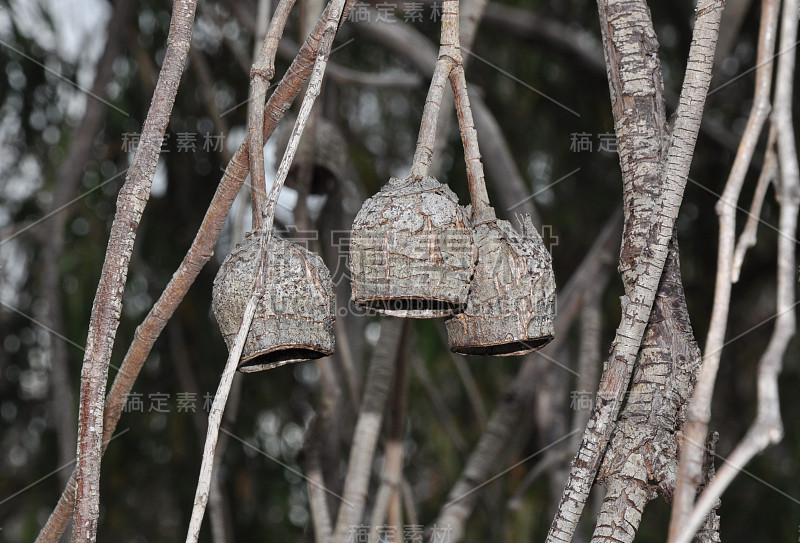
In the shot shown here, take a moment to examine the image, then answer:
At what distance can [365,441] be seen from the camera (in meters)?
1.51

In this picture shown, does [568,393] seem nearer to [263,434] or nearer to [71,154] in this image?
[263,434]

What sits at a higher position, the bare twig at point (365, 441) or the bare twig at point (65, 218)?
the bare twig at point (65, 218)

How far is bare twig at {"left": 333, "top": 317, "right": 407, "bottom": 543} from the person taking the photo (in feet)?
4.87

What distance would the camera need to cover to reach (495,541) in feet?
7.67

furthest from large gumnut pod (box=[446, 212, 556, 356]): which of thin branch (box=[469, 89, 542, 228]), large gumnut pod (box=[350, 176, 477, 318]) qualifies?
thin branch (box=[469, 89, 542, 228])

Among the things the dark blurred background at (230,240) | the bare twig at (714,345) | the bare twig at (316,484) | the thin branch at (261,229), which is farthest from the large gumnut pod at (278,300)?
the dark blurred background at (230,240)

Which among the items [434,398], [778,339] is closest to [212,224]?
[778,339]

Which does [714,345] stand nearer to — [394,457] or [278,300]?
[278,300]

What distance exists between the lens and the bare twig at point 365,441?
148cm

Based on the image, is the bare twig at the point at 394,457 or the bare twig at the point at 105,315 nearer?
the bare twig at the point at 105,315

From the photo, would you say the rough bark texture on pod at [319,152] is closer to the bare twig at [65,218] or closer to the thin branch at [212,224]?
the bare twig at [65,218]

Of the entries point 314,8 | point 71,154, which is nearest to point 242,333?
point 314,8

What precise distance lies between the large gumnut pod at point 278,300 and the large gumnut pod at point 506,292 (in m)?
0.12

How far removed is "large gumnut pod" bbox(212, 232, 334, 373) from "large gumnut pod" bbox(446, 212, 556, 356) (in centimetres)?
12
